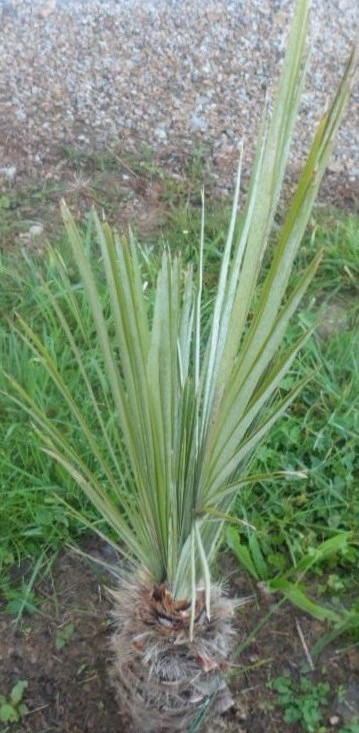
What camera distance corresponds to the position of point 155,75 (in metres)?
3.74

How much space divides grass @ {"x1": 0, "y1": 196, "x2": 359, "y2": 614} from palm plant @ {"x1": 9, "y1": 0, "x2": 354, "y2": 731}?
0.47 meters

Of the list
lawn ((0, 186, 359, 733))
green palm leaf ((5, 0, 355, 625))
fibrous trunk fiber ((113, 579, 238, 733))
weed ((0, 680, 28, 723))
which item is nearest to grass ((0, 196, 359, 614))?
lawn ((0, 186, 359, 733))

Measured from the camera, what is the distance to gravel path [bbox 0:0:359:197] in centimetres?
351

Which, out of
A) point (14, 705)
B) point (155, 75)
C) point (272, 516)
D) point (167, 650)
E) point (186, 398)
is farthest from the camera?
point (155, 75)

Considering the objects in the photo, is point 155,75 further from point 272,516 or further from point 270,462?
point 272,516

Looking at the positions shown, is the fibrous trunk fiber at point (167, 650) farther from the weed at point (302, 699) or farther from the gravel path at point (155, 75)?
the gravel path at point (155, 75)

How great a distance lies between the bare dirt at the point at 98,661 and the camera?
2.10 metres

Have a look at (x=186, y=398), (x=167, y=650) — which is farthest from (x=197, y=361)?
(x=167, y=650)

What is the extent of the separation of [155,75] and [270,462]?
1867 mm

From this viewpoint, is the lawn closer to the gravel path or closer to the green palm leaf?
the green palm leaf

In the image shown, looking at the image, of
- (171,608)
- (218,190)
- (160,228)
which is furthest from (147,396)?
(218,190)

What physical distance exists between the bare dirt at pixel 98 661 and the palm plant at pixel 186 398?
0.97 feet

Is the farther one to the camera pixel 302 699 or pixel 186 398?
pixel 302 699

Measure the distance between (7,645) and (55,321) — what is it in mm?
911
